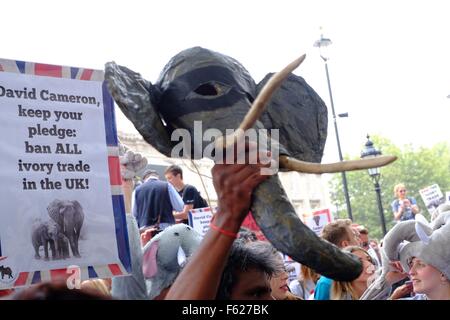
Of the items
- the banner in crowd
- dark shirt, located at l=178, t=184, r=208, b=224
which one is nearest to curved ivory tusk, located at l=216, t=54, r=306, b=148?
dark shirt, located at l=178, t=184, r=208, b=224

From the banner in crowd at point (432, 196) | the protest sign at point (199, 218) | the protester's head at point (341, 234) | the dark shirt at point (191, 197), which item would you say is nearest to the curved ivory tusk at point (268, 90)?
the protester's head at point (341, 234)

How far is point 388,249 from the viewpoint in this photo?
3.84m

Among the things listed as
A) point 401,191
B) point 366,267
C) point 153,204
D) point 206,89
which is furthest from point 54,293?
point 401,191

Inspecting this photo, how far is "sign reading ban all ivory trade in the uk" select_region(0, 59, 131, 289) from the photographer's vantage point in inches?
114

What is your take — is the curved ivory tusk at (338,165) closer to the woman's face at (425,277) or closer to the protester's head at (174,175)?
the woman's face at (425,277)

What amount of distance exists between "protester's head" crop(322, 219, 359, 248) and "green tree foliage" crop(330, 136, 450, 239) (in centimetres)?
5284

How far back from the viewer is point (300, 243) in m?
1.48

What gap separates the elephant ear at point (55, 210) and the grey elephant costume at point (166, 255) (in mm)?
449

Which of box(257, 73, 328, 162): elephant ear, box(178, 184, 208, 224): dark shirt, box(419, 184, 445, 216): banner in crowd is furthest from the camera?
box(419, 184, 445, 216): banner in crowd

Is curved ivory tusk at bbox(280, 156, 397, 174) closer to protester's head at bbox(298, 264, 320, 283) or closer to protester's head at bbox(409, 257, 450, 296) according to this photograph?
protester's head at bbox(409, 257, 450, 296)

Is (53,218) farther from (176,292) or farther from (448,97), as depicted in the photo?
(448,97)

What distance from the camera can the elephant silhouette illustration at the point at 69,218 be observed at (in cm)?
297
